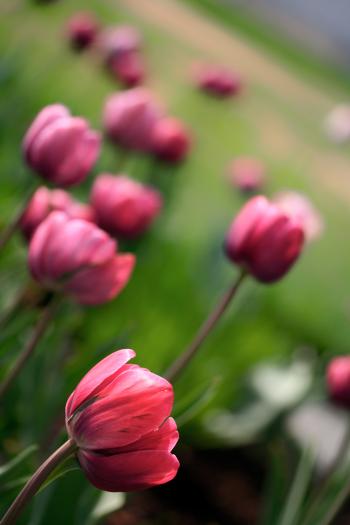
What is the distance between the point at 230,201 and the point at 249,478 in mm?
1903

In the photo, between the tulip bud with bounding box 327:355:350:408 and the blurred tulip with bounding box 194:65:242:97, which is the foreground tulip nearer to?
the tulip bud with bounding box 327:355:350:408

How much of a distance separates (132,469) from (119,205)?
22.8 inches

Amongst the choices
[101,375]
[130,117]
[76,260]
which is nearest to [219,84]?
[130,117]

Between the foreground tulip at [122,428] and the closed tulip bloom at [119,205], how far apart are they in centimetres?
54

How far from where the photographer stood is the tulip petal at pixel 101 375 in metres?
0.53

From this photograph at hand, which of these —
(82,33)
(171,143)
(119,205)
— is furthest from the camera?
(82,33)

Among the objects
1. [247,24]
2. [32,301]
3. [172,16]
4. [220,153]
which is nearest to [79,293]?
[32,301]

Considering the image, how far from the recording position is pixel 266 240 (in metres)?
0.88

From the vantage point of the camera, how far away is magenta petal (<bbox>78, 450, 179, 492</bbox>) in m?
0.52

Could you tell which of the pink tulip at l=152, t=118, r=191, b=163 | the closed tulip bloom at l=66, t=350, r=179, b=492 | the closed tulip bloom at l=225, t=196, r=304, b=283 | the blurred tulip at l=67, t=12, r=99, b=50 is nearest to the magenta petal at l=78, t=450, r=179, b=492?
the closed tulip bloom at l=66, t=350, r=179, b=492

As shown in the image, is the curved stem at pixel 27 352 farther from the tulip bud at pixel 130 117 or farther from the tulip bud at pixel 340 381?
the tulip bud at pixel 130 117

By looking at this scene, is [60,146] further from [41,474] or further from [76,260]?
[41,474]

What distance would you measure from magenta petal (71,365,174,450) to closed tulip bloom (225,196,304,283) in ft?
1.23

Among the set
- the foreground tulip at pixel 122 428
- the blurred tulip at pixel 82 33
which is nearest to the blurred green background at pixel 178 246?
the blurred tulip at pixel 82 33
